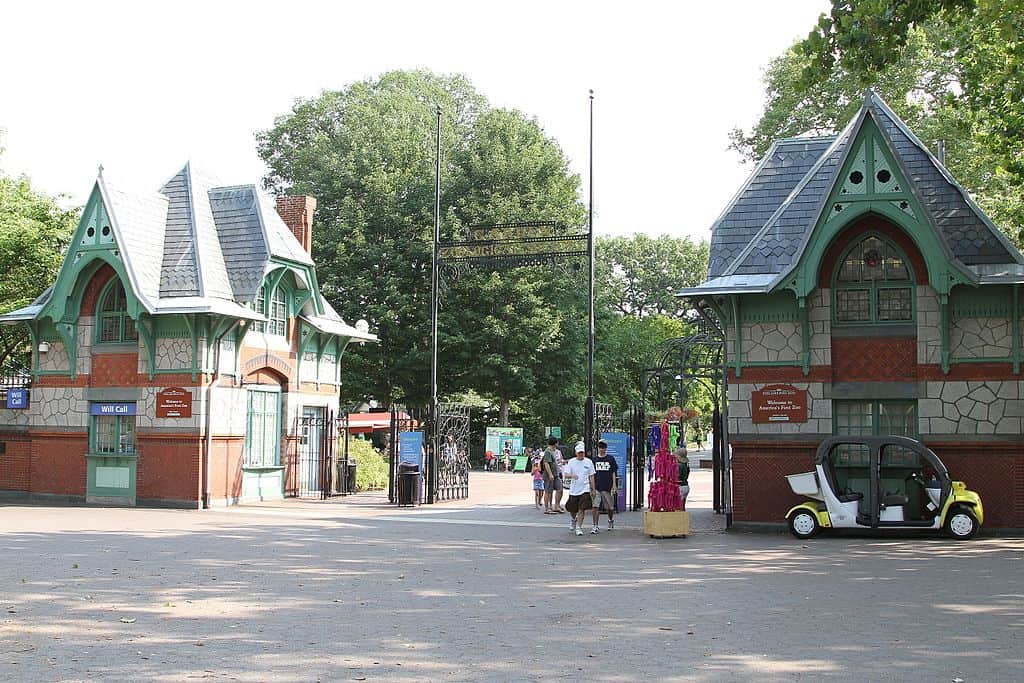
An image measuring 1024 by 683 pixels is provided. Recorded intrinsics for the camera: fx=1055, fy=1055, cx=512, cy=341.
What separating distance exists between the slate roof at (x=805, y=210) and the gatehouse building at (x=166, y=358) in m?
12.7

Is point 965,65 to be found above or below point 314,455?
above

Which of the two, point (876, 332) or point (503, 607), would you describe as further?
point (876, 332)

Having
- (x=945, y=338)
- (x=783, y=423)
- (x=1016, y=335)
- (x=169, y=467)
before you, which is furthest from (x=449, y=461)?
(x=1016, y=335)

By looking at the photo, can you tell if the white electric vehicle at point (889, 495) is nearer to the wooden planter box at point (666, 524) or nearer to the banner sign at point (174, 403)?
the wooden planter box at point (666, 524)

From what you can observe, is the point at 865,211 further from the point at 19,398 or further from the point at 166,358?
the point at 19,398

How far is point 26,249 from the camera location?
107 feet

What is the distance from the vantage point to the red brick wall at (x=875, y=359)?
20.3 m

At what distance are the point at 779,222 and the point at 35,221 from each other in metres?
23.6

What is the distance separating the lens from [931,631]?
32.9ft

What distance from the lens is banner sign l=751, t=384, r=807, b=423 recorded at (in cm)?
2055

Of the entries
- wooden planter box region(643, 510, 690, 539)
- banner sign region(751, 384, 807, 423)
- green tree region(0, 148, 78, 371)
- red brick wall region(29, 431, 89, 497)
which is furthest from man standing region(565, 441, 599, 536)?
green tree region(0, 148, 78, 371)

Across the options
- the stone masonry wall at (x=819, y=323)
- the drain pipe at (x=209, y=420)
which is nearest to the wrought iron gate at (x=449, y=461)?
the drain pipe at (x=209, y=420)

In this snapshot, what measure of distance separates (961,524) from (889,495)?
50.5 inches

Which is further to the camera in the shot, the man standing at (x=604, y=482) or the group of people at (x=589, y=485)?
the man standing at (x=604, y=482)
